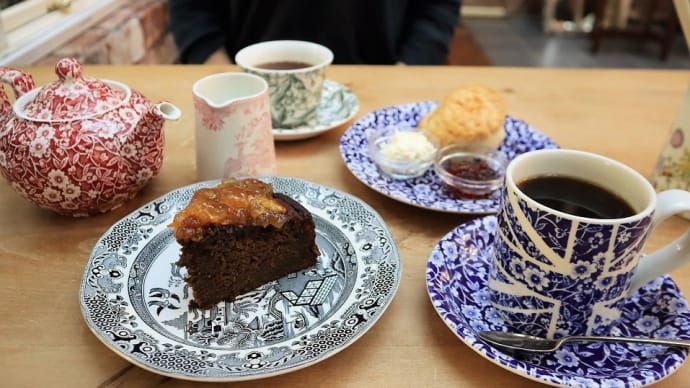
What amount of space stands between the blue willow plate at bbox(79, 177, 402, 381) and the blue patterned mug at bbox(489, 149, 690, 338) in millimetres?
177

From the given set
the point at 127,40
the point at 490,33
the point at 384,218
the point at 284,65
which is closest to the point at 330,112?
the point at 284,65

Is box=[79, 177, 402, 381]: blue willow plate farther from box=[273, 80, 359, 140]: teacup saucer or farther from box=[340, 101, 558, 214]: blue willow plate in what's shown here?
box=[273, 80, 359, 140]: teacup saucer

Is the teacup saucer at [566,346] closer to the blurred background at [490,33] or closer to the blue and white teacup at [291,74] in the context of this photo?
the blue and white teacup at [291,74]

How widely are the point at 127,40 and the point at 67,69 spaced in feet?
4.91

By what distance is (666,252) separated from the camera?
777 millimetres

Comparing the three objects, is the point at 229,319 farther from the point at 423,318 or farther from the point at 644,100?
the point at 644,100

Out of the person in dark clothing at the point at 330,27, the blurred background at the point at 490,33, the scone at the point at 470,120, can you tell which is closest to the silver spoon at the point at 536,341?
the scone at the point at 470,120

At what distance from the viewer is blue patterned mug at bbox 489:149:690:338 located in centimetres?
71

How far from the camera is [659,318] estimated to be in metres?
0.81

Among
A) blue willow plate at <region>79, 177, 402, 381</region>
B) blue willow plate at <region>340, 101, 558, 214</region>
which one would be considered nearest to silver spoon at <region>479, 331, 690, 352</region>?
blue willow plate at <region>79, 177, 402, 381</region>

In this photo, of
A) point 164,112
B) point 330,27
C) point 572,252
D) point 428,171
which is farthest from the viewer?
point 330,27

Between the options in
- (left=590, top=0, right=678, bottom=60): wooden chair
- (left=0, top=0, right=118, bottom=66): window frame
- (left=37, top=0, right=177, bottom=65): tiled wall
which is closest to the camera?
(left=0, top=0, right=118, bottom=66): window frame

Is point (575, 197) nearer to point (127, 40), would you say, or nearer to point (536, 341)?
point (536, 341)

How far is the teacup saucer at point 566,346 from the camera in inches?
27.8
